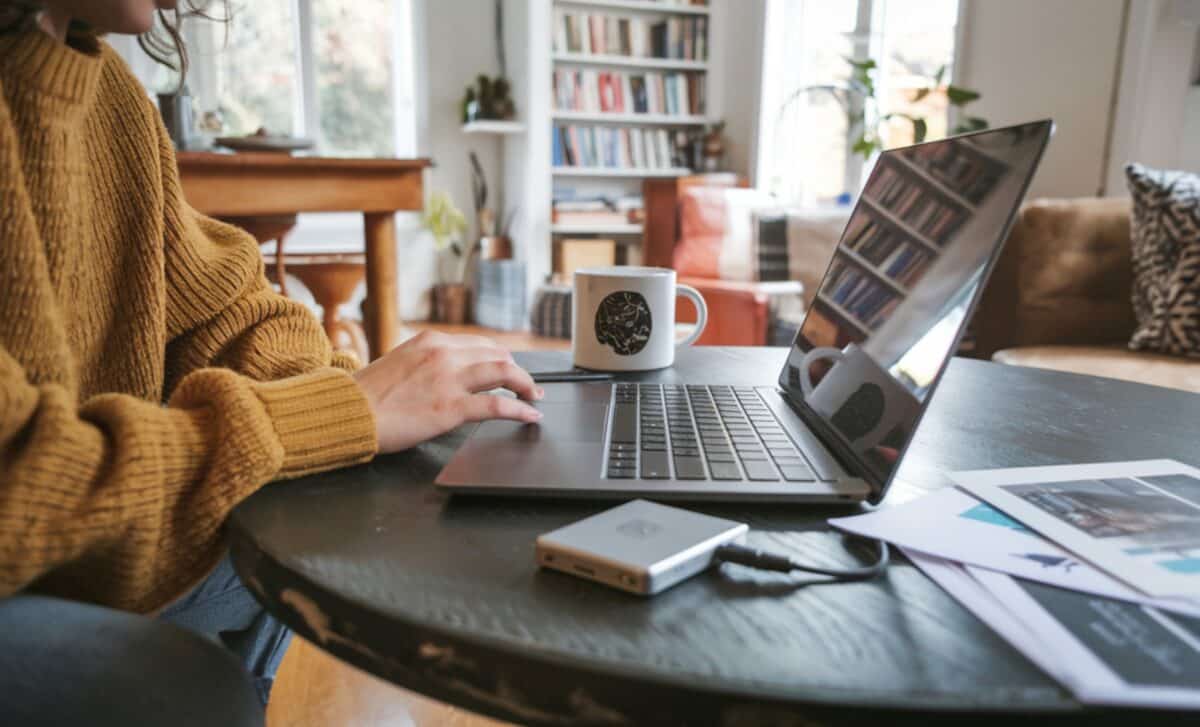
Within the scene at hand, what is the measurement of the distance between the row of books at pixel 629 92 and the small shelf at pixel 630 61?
0.06m

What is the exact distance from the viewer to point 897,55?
3781mm

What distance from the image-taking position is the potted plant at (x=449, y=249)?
4.86 meters

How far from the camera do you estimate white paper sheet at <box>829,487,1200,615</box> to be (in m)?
0.38

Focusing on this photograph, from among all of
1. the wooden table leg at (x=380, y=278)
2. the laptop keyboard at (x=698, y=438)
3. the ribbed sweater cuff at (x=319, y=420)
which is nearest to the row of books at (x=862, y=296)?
the laptop keyboard at (x=698, y=438)

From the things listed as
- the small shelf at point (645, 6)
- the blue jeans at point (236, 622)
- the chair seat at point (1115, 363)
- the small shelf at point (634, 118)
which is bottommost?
the blue jeans at point (236, 622)

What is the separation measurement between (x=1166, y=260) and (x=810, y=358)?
1604 mm

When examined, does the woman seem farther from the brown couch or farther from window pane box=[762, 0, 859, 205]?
window pane box=[762, 0, 859, 205]

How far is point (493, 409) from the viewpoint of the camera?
1.98 ft

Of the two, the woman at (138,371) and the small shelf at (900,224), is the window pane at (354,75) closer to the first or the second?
the woman at (138,371)

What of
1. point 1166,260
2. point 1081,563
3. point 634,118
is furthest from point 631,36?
point 1081,563

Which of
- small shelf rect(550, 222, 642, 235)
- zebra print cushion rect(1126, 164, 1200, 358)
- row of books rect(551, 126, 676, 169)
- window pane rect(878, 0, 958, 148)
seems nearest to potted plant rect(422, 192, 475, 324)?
small shelf rect(550, 222, 642, 235)

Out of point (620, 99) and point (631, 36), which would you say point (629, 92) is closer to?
point (620, 99)

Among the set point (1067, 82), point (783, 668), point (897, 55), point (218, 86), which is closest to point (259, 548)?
point (783, 668)

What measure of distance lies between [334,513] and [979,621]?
0.33 metres
